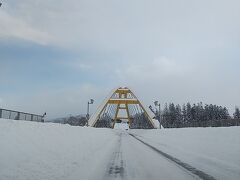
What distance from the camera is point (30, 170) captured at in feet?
31.3

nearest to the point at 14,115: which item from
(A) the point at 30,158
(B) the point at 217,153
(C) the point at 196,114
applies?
(A) the point at 30,158

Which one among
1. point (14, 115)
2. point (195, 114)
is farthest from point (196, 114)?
point (14, 115)

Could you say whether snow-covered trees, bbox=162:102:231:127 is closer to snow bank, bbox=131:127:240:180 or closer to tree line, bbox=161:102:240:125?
tree line, bbox=161:102:240:125

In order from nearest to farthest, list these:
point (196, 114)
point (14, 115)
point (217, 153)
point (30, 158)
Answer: point (30, 158) < point (217, 153) < point (14, 115) < point (196, 114)

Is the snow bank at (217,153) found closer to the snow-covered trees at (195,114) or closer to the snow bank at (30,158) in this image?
the snow bank at (30,158)

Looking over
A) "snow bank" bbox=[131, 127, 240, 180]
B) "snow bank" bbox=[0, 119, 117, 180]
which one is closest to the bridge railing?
"snow bank" bbox=[0, 119, 117, 180]

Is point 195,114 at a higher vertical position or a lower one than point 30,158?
higher

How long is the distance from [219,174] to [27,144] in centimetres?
685

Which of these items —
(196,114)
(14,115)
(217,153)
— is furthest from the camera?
(196,114)

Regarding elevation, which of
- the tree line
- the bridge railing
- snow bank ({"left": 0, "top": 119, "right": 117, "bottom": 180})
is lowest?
snow bank ({"left": 0, "top": 119, "right": 117, "bottom": 180})

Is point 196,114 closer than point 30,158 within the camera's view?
No

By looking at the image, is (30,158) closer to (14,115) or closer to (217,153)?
(217,153)

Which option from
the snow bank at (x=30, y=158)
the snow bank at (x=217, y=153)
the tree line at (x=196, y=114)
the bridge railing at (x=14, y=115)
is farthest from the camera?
the tree line at (x=196, y=114)

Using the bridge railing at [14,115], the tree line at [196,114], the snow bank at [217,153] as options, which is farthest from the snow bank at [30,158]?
the tree line at [196,114]
